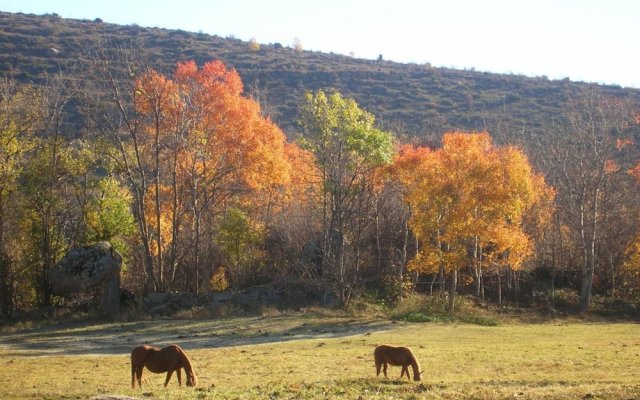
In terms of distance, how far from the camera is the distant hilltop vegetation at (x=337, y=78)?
324ft

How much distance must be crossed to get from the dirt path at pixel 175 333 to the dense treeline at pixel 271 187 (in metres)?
5.69

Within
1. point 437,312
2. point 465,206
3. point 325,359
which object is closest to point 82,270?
point 325,359

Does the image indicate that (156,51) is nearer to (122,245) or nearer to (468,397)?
(122,245)

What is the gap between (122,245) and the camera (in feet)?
134

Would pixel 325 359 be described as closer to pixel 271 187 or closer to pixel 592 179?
pixel 271 187

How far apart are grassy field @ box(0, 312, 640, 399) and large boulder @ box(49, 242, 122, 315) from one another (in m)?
2.51

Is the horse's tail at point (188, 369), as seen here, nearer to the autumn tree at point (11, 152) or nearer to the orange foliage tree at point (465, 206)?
the orange foliage tree at point (465, 206)

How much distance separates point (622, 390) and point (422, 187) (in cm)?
2472

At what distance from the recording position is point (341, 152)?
39594 millimetres

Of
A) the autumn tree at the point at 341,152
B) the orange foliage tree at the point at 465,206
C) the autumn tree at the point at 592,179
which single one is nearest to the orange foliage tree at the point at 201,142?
the autumn tree at the point at 341,152

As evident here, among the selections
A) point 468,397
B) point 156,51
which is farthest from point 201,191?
point 156,51

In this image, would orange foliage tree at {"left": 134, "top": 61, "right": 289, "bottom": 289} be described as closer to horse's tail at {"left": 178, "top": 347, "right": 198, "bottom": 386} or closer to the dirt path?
the dirt path

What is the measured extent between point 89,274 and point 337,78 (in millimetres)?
98966

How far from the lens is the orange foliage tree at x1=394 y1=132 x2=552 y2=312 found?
122 feet
